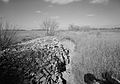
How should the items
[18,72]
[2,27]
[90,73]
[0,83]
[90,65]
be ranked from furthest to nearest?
1. [2,27]
2. [90,65]
3. [90,73]
4. [18,72]
5. [0,83]

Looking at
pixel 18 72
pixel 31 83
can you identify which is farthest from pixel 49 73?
pixel 18 72

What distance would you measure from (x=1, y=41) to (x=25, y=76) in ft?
7.49

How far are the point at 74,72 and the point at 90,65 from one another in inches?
27.5

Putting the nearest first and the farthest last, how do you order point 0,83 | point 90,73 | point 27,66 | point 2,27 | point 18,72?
1. point 0,83
2. point 18,72
3. point 27,66
4. point 90,73
5. point 2,27

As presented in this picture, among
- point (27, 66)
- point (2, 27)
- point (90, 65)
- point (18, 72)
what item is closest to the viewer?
point (18, 72)

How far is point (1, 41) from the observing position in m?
2.54

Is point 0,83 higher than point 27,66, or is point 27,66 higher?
point 27,66

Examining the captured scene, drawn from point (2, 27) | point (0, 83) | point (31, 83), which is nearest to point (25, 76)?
point (31, 83)

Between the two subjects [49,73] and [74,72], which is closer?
[49,73]

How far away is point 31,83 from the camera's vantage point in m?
1.02

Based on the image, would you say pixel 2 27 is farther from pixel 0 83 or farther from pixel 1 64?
pixel 0 83

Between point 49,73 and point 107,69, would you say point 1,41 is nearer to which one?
point 49,73

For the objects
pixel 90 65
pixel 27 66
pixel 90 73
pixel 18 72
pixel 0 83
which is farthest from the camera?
pixel 90 65

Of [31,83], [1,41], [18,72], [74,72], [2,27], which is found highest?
[2,27]
